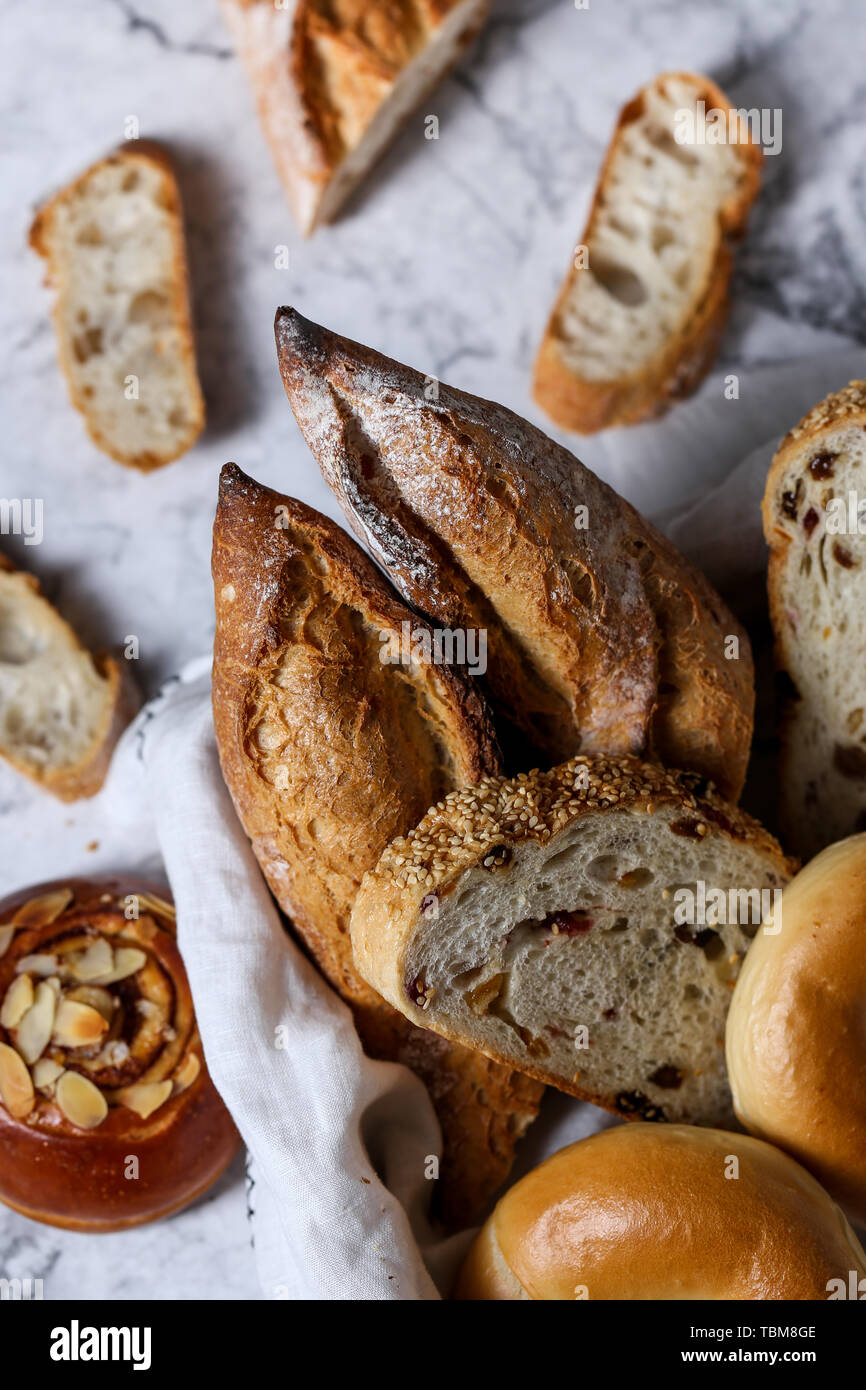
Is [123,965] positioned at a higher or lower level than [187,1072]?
higher

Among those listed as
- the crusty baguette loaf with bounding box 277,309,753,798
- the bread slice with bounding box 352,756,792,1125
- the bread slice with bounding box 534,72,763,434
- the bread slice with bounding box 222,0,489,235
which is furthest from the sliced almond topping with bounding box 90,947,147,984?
the bread slice with bounding box 222,0,489,235

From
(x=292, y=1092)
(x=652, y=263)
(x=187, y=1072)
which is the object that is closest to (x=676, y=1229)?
(x=292, y=1092)

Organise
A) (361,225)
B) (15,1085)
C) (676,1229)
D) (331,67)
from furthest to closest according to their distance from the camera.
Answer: (361,225) < (331,67) < (15,1085) < (676,1229)

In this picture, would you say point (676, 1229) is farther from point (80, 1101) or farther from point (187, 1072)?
point (80, 1101)

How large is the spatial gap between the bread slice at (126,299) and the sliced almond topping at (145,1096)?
3.58ft

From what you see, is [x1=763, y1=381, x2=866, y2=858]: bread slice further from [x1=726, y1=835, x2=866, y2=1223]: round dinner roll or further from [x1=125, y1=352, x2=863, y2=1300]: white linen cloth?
[x1=125, y1=352, x2=863, y2=1300]: white linen cloth

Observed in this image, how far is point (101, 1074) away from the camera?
184 centimetres

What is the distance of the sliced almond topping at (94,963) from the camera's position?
6.17 feet

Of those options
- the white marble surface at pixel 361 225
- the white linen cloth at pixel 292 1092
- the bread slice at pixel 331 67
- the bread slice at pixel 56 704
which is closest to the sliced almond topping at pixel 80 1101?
the white linen cloth at pixel 292 1092

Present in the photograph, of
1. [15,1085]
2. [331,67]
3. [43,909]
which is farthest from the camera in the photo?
[331,67]

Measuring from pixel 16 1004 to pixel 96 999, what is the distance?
0.12 meters

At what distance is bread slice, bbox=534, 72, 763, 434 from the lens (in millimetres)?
2184
